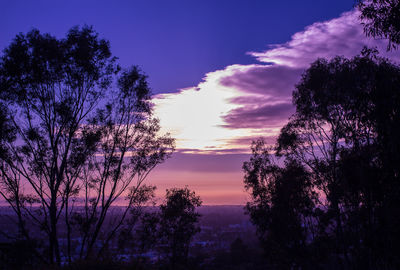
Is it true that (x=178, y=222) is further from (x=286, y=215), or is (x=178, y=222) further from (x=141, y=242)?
(x=286, y=215)

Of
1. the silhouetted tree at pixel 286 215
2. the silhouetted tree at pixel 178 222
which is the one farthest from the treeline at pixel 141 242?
the silhouetted tree at pixel 286 215

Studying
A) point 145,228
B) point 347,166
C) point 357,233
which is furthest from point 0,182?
point 357,233

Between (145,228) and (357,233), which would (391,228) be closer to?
(357,233)

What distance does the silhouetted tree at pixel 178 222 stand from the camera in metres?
32.3

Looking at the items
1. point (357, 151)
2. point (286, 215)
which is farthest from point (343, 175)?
point (286, 215)

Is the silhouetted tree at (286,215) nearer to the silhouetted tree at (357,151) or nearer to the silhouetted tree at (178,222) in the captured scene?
the silhouetted tree at (357,151)

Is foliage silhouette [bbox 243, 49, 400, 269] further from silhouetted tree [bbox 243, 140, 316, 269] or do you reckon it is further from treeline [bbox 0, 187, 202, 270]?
treeline [bbox 0, 187, 202, 270]

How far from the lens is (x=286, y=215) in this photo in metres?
28.0

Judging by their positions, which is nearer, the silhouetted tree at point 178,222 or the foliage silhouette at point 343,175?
the foliage silhouette at point 343,175

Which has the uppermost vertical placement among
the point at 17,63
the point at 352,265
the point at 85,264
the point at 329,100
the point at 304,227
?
the point at 17,63

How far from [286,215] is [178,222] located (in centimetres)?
1260

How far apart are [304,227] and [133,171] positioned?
A: 17.3 metres

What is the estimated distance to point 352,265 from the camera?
853 inches

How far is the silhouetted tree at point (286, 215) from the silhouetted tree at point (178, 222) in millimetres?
7568
